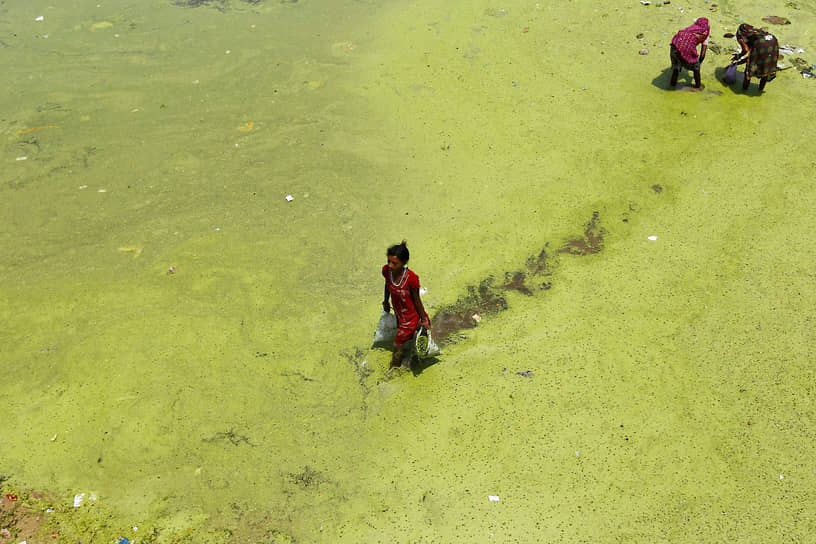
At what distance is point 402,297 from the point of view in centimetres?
350

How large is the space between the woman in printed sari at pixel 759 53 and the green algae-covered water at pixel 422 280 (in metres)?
0.28

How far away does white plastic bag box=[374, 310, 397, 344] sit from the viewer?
3829 millimetres

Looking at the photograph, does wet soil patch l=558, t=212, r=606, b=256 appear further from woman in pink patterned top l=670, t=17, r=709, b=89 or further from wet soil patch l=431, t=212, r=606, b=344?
woman in pink patterned top l=670, t=17, r=709, b=89

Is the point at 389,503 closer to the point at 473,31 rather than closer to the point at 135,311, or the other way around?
the point at 135,311

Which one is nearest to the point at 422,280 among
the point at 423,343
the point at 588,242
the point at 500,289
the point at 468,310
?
the point at 468,310

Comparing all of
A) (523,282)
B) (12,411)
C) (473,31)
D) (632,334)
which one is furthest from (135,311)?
(473,31)

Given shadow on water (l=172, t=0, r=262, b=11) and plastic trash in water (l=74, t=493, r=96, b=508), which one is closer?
plastic trash in water (l=74, t=493, r=96, b=508)

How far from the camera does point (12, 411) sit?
378cm

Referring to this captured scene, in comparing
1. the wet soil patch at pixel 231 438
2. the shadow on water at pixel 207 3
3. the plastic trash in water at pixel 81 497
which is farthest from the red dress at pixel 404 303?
the shadow on water at pixel 207 3

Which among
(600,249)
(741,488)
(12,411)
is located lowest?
(12,411)

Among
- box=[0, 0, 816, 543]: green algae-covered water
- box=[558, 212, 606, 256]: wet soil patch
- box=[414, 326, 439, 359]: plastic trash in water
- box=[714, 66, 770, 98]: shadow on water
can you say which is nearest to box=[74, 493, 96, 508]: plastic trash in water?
box=[0, 0, 816, 543]: green algae-covered water

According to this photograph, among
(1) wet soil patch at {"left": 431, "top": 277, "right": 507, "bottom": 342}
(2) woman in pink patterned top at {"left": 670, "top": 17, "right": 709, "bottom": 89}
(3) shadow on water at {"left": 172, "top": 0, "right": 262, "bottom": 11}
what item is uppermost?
(2) woman in pink patterned top at {"left": 670, "top": 17, "right": 709, "bottom": 89}

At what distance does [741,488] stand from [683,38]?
16.1ft

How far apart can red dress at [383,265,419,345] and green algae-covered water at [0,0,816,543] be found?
382 millimetres
